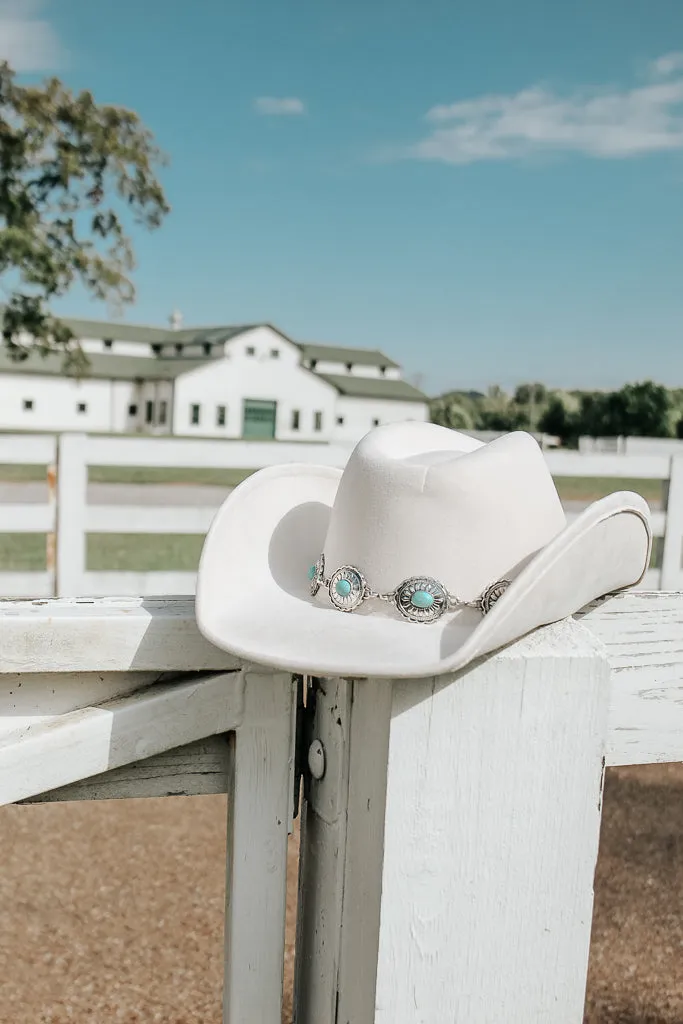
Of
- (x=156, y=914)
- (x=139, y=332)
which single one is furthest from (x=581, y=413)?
(x=156, y=914)

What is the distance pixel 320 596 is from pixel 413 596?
0.49ft

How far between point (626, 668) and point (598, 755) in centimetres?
16

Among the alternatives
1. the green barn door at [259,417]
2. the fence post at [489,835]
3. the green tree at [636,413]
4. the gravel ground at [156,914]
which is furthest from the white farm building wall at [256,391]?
the fence post at [489,835]

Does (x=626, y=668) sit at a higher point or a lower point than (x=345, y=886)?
higher

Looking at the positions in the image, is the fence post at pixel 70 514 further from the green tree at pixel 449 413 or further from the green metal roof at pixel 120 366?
the green metal roof at pixel 120 366

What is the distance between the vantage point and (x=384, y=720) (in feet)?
3.05

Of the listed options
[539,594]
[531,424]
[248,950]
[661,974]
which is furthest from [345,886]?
[531,424]

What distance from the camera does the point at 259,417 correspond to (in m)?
58.2

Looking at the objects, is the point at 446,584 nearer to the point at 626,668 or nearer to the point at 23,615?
the point at 626,668

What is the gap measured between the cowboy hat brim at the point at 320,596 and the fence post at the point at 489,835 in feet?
0.15

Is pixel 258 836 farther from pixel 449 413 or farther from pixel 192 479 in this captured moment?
pixel 449 413

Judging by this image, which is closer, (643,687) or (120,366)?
(643,687)

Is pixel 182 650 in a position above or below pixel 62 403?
above

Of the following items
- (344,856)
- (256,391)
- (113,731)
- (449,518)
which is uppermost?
(256,391)
